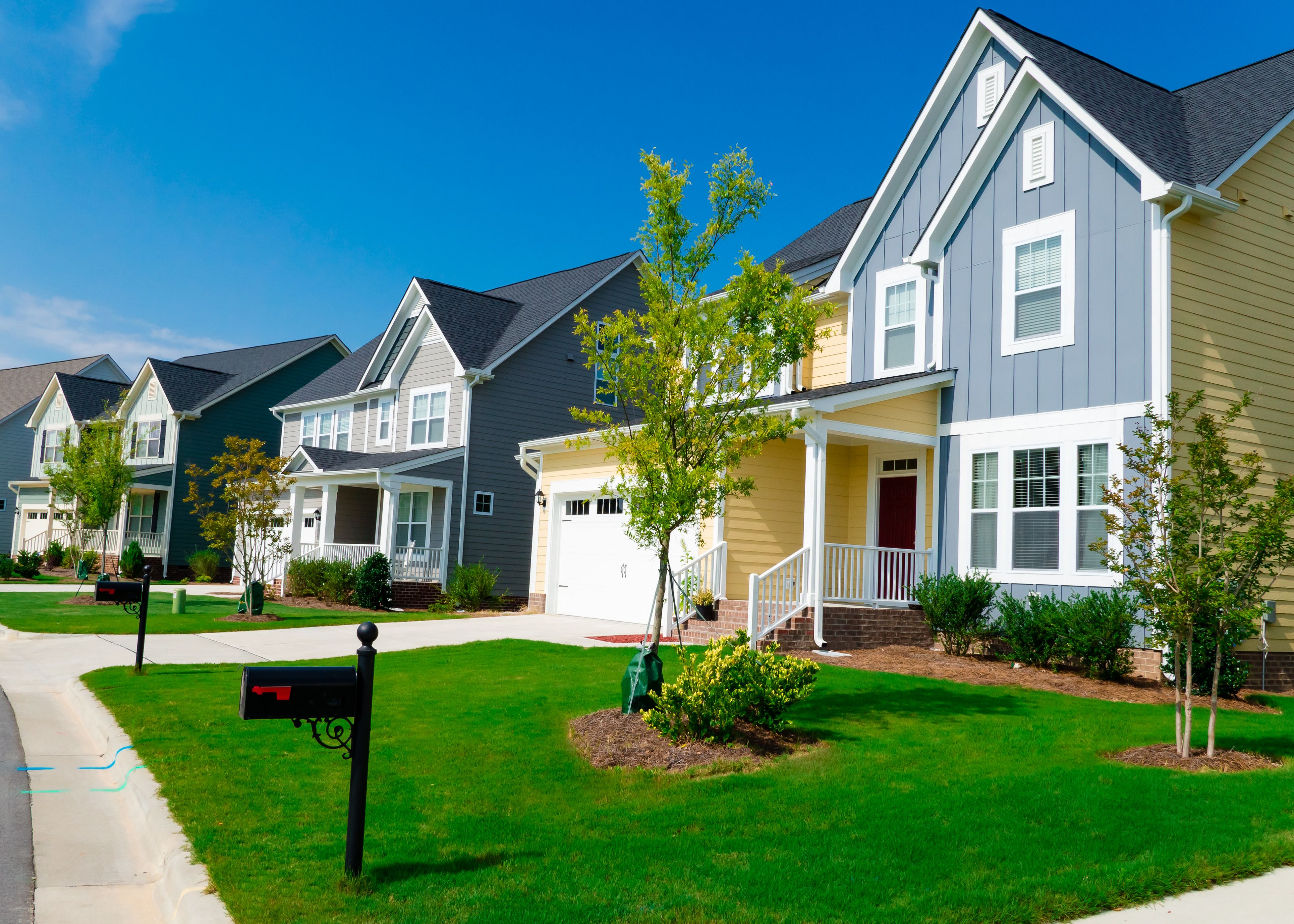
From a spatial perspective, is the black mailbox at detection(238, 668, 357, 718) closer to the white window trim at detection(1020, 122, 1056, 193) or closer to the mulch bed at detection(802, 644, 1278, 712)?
the mulch bed at detection(802, 644, 1278, 712)

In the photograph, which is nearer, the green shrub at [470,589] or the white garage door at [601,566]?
the white garage door at [601,566]

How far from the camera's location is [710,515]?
29.1ft

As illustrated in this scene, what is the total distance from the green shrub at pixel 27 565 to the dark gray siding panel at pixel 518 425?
15.4 metres

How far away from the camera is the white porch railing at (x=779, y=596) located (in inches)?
531

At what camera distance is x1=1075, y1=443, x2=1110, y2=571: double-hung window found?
42.9 feet

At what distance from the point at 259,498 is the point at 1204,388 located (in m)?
16.9

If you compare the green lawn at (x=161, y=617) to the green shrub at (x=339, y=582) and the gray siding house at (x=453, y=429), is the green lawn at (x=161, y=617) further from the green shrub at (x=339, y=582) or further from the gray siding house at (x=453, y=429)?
the gray siding house at (x=453, y=429)

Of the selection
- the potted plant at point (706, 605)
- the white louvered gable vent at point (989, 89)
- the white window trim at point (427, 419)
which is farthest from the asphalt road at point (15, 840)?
the white window trim at point (427, 419)

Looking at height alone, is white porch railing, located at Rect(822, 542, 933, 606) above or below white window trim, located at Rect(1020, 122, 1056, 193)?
below

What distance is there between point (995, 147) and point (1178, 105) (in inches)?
130

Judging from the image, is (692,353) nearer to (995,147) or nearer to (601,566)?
(995,147)

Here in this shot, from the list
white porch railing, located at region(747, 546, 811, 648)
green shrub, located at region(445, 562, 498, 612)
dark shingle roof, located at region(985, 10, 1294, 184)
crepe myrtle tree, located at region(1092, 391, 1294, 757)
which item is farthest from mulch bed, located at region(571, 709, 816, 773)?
green shrub, located at region(445, 562, 498, 612)

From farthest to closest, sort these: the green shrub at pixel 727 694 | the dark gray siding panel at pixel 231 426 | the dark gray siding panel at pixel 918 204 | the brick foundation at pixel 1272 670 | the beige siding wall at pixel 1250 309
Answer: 1. the dark gray siding panel at pixel 231 426
2. the dark gray siding panel at pixel 918 204
3. the beige siding wall at pixel 1250 309
4. the brick foundation at pixel 1272 670
5. the green shrub at pixel 727 694

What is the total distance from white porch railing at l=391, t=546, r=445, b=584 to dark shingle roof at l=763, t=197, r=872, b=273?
35.1 feet
